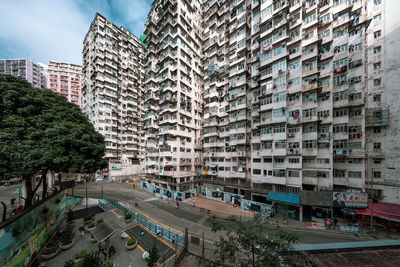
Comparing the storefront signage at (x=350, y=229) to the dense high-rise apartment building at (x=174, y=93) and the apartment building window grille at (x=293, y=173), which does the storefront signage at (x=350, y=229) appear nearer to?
the apartment building window grille at (x=293, y=173)

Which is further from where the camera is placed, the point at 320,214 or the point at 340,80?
the point at 340,80

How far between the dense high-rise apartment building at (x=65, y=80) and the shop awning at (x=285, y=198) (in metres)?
109

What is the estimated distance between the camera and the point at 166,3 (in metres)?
36.8

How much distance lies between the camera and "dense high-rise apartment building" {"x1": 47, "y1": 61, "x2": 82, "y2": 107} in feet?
271

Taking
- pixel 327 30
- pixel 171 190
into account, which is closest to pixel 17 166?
pixel 171 190

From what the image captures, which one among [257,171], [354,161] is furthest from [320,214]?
[257,171]

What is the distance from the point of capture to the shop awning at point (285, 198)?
22.2m

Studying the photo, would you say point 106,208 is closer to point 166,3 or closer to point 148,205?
point 148,205

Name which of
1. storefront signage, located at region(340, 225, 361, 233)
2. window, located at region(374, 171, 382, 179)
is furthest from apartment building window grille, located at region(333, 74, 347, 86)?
storefront signage, located at region(340, 225, 361, 233)

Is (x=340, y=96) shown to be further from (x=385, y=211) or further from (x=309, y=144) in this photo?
(x=385, y=211)

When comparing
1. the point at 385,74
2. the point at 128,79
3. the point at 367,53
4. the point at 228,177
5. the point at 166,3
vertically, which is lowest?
the point at 228,177

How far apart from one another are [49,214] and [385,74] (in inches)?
2047

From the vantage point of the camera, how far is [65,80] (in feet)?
278

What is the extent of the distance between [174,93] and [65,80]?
91.5m
